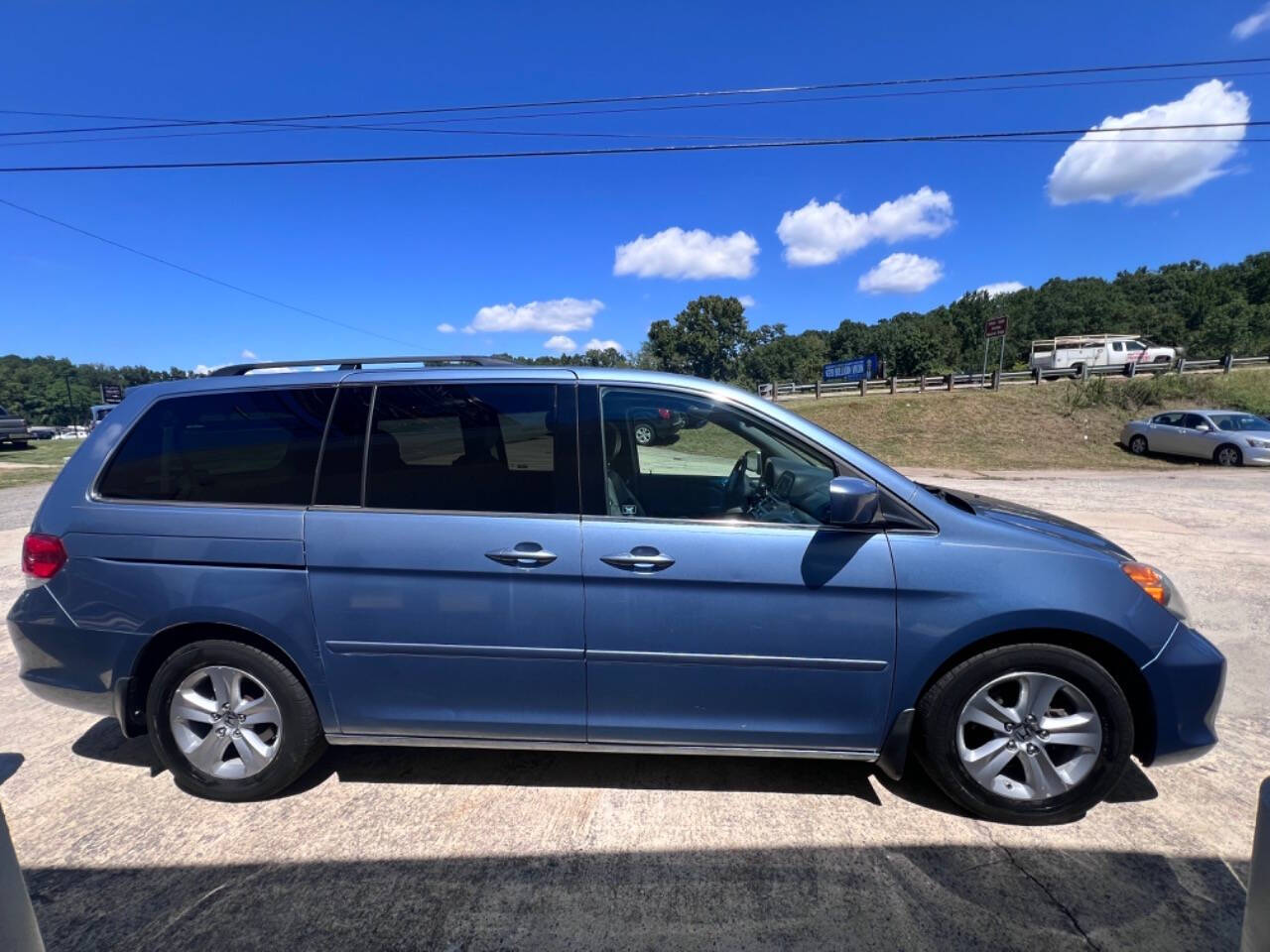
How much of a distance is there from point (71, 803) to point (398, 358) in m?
2.41

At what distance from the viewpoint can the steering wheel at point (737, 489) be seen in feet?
9.57

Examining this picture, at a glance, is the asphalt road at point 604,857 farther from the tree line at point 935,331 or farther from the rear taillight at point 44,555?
the tree line at point 935,331

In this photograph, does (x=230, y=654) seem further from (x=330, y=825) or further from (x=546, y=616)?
(x=546, y=616)

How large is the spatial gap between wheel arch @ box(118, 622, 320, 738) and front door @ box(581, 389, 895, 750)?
4.31ft

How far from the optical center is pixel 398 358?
3.15 metres

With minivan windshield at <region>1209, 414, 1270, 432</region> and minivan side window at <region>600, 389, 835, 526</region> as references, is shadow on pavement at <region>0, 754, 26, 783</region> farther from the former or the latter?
minivan windshield at <region>1209, 414, 1270, 432</region>

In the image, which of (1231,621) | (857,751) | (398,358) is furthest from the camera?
(1231,621)

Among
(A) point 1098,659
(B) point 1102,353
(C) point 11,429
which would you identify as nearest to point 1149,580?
(A) point 1098,659

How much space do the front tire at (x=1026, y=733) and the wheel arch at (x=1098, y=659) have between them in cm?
3

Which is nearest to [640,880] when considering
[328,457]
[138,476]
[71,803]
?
[328,457]

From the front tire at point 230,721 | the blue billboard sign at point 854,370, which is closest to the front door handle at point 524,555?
the front tire at point 230,721

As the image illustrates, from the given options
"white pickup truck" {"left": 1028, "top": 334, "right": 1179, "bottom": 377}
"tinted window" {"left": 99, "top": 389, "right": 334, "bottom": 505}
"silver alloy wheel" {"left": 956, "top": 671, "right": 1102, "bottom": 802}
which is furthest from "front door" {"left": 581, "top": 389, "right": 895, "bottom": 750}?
"white pickup truck" {"left": 1028, "top": 334, "right": 1179, "bottom": 377}

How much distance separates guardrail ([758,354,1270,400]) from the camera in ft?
90.3

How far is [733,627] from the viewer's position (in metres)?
2.41
